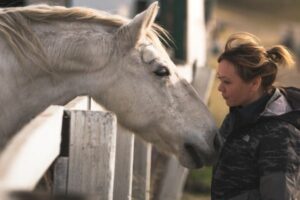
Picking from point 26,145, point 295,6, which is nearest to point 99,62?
point 26,145

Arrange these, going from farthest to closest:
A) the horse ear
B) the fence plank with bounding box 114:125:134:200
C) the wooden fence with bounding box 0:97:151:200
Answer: the fence plank with bounding box 114:125:134:200
the horse ear
the wooden fence with bounding box 0:97:151:200

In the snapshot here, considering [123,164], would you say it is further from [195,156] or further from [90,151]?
[90,151]

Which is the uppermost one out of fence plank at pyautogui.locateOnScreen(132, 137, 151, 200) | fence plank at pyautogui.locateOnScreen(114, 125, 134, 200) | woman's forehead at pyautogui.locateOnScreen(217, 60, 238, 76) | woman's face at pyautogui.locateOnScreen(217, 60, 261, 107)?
woman's forehead at pyautogui.locateOnScreen(217, 60, 238, 76)

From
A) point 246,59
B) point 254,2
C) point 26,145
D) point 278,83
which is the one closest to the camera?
point 26,145

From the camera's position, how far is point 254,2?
60781 millimetres

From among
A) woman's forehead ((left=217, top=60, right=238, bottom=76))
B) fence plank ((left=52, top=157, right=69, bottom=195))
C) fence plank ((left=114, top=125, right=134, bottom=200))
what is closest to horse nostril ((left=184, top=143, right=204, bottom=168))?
fence plank ((left=114, top=125, right=134, bottom=200))

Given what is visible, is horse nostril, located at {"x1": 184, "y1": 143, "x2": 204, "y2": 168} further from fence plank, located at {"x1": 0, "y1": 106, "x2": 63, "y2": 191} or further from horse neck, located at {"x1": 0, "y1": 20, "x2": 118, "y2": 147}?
fence plank, located at {"x1": 0, "y1": 106, "x2": 63, "y2": 191}

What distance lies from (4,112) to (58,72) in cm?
35

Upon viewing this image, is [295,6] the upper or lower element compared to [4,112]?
lower

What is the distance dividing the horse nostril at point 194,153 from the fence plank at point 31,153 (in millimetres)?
1112

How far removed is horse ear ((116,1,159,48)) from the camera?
384cm

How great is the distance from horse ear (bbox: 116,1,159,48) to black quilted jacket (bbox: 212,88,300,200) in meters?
0.81

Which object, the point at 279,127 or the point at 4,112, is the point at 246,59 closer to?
the point at 279,127

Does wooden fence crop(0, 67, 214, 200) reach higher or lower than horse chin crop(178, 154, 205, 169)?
higher
